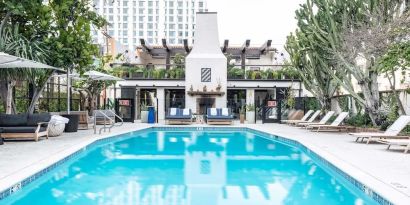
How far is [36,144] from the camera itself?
34.6 feet

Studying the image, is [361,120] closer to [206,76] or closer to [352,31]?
[352,31]

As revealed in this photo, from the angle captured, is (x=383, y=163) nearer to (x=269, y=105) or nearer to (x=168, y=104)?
(x=269, y=105)

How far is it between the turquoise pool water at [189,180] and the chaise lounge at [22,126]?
1.69 metres

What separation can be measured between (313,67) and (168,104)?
1132 cm

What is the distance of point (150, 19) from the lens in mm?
103250

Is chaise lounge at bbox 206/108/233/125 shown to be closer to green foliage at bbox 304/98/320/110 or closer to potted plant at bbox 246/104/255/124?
potted plant at bbox 246/104/255/124

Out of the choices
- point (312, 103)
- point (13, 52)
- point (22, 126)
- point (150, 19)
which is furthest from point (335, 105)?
point (150, 19)

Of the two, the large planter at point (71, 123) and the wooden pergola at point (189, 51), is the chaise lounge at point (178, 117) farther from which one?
the wooden pergola at point (189, 51)

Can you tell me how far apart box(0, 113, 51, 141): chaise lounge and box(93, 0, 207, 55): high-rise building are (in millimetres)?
90393

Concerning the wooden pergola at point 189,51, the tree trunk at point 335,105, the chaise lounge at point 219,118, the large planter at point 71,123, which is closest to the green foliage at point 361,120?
the tree trunk at point 335,105

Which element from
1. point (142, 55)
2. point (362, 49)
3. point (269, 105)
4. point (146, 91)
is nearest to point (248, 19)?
point (142, 55)

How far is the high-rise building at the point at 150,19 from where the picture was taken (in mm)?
101875

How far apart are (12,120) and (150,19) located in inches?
3726

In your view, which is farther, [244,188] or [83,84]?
[83,84]
